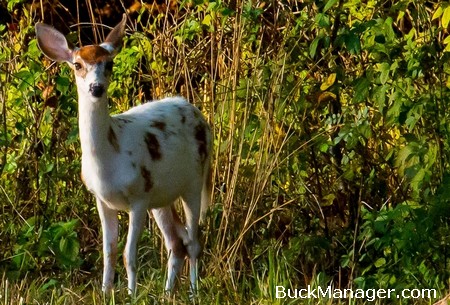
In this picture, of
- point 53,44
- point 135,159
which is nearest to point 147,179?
point 135,159

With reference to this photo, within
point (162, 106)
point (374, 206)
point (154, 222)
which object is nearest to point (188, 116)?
point (162, 106)

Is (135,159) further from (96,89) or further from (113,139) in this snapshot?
(96,89)

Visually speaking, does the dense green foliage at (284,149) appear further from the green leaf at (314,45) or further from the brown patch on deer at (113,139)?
the brown patch on deer at (113,139)

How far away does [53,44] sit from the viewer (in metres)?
7.46

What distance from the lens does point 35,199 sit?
8570mm

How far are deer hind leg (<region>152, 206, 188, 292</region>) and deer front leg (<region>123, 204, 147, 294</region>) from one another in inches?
16.1

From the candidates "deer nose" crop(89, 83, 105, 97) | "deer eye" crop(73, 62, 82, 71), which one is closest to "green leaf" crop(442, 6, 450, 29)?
"deer nose" crop(89, 83, 105, 97)

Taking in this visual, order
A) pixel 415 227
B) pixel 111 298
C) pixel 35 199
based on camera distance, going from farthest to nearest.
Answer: pixel 35 199 → pixel 415 227 → pixel 111 298

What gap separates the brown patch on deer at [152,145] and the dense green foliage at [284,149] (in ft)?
2.04

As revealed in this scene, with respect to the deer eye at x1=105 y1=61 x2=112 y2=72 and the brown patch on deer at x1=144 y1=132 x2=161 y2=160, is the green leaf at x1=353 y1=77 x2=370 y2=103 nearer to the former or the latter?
the brown patch on deer at x1=144 y1=132 x2=161 y2=160

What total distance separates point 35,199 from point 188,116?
1194mm

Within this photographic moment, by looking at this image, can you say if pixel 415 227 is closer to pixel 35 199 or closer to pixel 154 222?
pixel 154 222

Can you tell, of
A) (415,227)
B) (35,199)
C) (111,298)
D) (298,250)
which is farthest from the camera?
(35,199)

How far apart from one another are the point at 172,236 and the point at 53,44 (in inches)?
52.1
